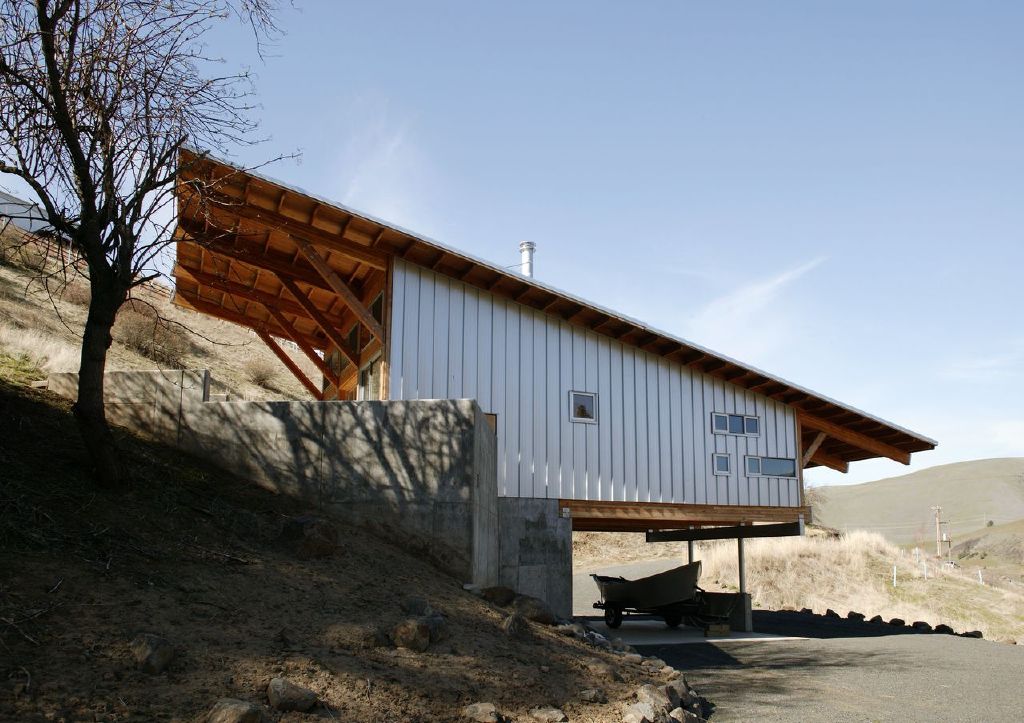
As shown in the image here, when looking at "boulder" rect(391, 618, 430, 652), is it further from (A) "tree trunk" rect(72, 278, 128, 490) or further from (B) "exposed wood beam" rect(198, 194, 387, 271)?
(B) "exposed wood beam" rect(198, 194, 387, 271)

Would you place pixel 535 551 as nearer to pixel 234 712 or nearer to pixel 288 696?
pixel 288 696

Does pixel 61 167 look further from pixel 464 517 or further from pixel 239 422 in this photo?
pixel 464 517

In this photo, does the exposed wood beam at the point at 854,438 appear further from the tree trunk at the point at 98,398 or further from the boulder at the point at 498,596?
the tree trunk at the point at 98,398

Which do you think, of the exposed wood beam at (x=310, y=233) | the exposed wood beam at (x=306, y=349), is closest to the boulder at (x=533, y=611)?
the exposed wood beam at (x=310, y=233)

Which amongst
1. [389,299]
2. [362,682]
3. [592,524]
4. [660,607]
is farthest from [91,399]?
[660,607]

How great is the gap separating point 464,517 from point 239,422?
10.3ft

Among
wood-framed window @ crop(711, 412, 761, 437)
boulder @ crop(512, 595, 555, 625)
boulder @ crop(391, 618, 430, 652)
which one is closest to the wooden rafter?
wood-framed window @ crop(711, 412, 761, 437)

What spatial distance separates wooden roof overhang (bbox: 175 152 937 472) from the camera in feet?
50.5

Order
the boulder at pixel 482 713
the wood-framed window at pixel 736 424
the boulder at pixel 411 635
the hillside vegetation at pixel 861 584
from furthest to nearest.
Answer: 1. the hillside vegetation at pixel 861 584
2. the wood-framed window at pixel 736 424
3. the boulder at pixel 411 635
4. the boulder at pixel 482 713

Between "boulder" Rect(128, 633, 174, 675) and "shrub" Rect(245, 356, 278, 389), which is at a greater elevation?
"shrub" Rect(245, 356, 278, 389)

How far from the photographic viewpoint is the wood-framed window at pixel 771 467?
19000mm

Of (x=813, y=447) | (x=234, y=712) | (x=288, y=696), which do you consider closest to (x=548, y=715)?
(x=288, y=696)

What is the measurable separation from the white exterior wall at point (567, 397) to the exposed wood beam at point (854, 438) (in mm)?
1095

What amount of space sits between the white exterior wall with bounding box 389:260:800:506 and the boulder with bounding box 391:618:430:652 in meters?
8.97
